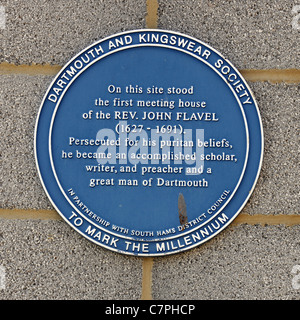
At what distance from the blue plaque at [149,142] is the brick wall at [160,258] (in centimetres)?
9

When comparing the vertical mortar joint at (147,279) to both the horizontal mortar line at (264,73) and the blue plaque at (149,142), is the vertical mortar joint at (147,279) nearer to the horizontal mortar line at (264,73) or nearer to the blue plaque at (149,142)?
the blue plaque at (149,142)

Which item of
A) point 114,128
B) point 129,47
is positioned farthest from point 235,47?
point 114,128

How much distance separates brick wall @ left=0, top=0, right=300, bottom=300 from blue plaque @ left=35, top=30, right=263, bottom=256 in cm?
9

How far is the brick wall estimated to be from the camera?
2.42 metres

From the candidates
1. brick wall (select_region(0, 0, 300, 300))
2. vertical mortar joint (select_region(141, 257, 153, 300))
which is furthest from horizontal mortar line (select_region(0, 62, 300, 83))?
vertical mortar joint (select_region(141, 257, 153, 300))

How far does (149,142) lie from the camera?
2383 millimetres

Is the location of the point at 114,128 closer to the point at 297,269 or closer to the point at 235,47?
the point at 235,47

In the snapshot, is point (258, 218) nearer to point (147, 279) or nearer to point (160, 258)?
point (160, 258)

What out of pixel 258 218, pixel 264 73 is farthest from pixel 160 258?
pixel 264 73

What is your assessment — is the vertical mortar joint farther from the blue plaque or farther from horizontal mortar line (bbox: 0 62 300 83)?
horizontal mortar line (bbox: 0 62 300 83)

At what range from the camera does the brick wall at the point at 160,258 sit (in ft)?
7.93

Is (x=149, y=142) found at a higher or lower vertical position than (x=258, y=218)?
higher

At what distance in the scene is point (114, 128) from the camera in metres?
2.39

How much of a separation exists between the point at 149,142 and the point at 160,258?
0.59 meters
